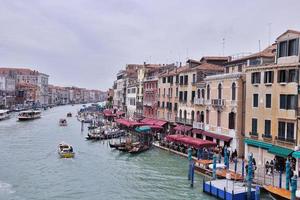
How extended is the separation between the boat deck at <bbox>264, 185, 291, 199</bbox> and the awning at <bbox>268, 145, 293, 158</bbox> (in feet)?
13.2

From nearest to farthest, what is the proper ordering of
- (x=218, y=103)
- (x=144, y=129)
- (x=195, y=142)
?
(x=195, y=142) < (x=218, y=103) < (x=144, y=129)

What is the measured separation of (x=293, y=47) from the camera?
26391mm

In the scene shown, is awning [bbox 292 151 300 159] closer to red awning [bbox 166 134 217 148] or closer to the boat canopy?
red awning [bbox 166 134 217 148]

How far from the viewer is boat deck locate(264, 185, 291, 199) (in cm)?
2058

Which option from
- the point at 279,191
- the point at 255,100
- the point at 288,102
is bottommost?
the point at 279,191

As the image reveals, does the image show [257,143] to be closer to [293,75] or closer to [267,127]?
[267,127]

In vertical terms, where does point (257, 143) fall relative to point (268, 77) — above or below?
below

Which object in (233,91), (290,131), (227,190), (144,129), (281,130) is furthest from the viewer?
(144,129)

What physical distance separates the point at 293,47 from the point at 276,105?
4005 mm

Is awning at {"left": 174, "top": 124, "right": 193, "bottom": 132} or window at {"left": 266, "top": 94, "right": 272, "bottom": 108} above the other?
window at {"left": 266, "top": 94, "right": 272, "bottom": 108}

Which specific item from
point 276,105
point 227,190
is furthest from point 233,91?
point 227,190

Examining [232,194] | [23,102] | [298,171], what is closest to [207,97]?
[298,171]

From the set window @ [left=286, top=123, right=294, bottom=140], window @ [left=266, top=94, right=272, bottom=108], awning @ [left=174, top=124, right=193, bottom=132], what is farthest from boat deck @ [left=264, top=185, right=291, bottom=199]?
awning @ [left=174, top=124, right=193, bottom=132]

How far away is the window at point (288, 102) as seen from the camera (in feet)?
85.1
